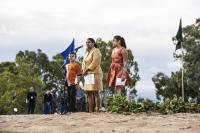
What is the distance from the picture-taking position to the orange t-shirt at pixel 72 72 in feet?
57.6

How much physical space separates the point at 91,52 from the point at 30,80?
5300 centimetres

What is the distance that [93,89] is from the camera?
16531 mm

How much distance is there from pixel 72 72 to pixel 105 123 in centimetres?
414

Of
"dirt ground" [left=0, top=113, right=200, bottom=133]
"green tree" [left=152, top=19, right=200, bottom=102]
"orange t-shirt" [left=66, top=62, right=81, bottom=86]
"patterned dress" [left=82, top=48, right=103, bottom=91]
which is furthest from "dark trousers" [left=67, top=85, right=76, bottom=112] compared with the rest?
"green tree" [left=152, top=19, right=200, bottom=102]

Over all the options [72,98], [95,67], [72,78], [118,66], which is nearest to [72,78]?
[72,78]

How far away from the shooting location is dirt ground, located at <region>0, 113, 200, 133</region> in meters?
12.6

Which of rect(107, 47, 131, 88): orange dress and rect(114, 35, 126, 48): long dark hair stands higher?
rect(114, 35, 126, 48): long dark hair

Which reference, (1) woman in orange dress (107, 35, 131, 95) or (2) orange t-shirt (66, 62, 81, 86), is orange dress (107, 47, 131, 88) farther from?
(2) orange t-shirt (66, 62, 81, 86)

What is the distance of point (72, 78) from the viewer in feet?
57.7

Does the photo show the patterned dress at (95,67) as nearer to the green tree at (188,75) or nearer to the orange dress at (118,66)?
the orange dress at (118,66)

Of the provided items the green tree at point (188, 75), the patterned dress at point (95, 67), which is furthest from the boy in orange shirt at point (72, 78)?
the green tree at point (188, 75)

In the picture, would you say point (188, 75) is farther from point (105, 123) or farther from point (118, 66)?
point (105, 123)

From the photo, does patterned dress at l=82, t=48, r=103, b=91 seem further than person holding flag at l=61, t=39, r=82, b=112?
No

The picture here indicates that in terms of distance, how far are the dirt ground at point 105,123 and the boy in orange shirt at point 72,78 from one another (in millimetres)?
1805
